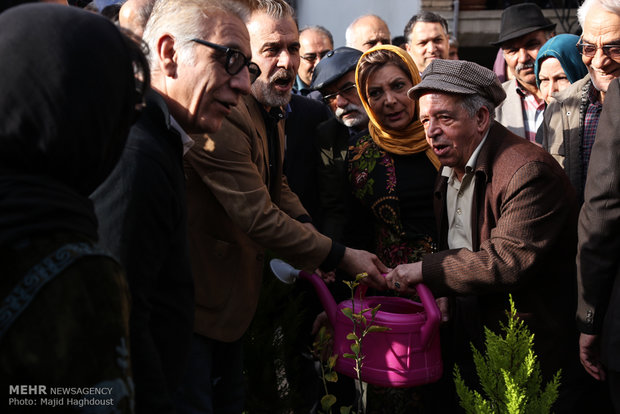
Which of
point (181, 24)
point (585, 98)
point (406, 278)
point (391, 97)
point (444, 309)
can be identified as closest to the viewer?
point (181, 24)

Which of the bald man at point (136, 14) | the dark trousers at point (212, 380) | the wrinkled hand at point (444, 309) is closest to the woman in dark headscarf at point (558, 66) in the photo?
the wrinkled hand at point (444, 309)

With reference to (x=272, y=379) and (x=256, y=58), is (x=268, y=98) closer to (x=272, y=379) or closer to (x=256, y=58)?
(x=256, y=58)

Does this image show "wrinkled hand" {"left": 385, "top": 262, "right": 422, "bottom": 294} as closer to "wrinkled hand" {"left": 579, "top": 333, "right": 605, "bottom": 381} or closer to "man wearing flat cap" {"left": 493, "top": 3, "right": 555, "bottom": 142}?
"wrinkled hand" {"left": 579, "top": 333, "right": 605, "bottom": 381}

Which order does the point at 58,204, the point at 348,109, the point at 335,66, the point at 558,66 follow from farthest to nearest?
the point at 558,66, the point at 335,66, the point at 348,109, the point at 58,204

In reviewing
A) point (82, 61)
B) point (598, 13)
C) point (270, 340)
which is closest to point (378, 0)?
point (598, 13)

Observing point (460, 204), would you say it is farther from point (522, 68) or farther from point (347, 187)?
point (522, 68)

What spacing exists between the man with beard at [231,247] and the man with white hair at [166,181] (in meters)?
0.41

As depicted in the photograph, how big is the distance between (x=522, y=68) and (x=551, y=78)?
1.99ft

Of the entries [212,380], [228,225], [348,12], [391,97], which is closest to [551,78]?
[391,97]

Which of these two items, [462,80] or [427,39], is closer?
[462,80]

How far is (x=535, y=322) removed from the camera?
2.52 meters

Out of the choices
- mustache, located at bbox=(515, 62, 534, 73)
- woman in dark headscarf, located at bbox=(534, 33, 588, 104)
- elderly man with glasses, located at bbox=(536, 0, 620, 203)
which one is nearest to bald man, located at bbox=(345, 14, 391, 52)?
mustache, located at bbox=(515, 62, 534, 73)

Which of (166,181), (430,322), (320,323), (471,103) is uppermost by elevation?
(166,181)

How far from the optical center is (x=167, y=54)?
1.85 metres
